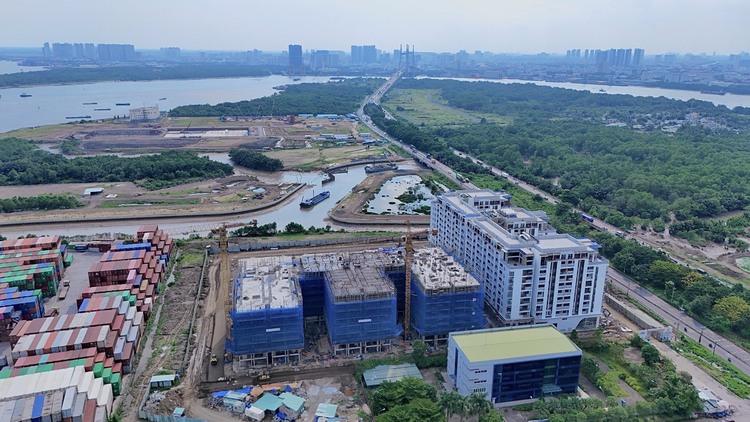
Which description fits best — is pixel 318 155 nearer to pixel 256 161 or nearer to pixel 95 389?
pixel 256 161

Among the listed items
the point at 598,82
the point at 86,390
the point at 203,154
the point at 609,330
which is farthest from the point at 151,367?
the point at 598,82

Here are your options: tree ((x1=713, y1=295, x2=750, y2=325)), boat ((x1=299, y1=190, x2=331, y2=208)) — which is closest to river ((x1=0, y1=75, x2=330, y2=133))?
boat ((x1=299, y1=190, x2=331, y2=208))

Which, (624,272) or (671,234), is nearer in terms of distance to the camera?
(624,272)

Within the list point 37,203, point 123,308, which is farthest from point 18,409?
point 37,203

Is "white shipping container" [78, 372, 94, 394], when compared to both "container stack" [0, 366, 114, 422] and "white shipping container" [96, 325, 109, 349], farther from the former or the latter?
"white shipping container" [96, 325, 109, 349]

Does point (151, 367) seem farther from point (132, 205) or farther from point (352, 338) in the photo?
point (132, 205)

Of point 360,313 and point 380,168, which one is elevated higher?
point 360,313
